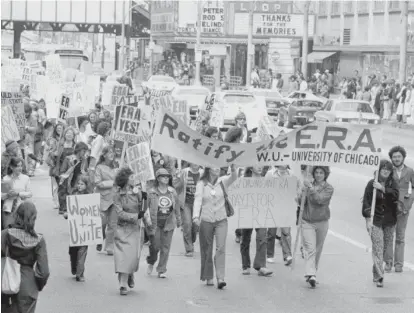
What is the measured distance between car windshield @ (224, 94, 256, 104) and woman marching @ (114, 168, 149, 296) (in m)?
27.3

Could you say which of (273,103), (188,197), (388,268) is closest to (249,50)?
(273,103)

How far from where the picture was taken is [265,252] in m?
13.2

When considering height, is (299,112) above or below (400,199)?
below

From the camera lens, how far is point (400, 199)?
43.1 feet

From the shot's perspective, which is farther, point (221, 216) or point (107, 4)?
point (107, 4)

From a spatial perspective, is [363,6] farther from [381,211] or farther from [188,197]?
[381,211]

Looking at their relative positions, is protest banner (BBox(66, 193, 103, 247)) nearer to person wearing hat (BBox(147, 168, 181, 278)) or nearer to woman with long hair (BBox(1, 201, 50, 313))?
person wearing hat (BBox(147, 168, 181, 278))

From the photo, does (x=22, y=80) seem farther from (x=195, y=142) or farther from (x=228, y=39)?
(x=228, y=39)

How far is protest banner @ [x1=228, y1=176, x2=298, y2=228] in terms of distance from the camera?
43.7ft

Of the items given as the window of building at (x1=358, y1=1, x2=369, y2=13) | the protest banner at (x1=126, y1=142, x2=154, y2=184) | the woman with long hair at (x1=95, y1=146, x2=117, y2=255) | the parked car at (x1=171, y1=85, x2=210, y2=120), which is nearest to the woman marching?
the protest banner at (x1=126, y1=142, x2=154, y2=184)

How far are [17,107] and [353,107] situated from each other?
64.8 feet

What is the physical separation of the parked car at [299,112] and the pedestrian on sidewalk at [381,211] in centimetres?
2701

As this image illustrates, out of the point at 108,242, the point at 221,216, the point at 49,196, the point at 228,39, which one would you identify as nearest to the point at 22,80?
the point at 49,196

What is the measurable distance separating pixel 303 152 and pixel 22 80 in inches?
767
